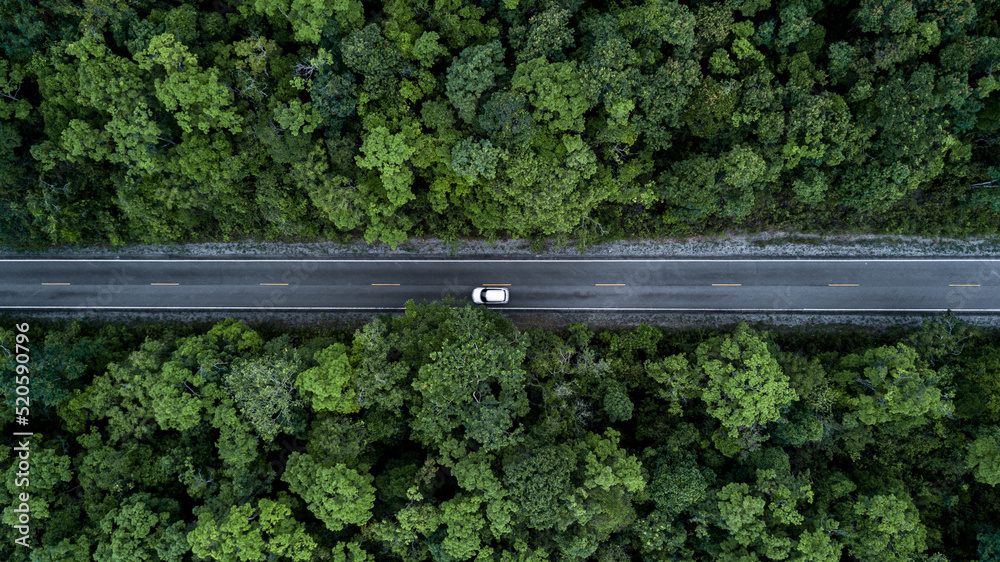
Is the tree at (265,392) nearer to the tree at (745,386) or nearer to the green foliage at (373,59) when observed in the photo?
the green foliage at (373,59)

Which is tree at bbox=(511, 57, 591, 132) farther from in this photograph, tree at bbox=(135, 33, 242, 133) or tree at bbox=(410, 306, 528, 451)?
tree at bbox=(135, 33, 242, 133)

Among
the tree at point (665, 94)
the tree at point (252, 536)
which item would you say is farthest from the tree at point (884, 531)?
the tree at point (252, 536)

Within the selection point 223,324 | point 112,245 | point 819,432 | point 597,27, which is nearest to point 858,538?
point 819,432

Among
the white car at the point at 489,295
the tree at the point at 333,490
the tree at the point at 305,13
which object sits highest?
the tree at the point at 305,13

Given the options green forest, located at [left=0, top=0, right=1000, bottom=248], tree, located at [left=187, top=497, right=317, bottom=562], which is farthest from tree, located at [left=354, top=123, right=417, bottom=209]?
tree, located at [left=187, top=497, right=317, bottom=562]

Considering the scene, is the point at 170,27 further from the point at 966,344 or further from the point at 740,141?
the point at 966,344

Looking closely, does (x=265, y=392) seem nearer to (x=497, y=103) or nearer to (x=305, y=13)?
(x=497, y=103)
